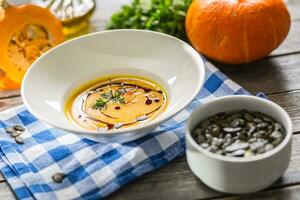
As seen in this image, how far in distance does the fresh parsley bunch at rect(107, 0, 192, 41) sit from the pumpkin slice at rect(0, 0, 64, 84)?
0.14 meters

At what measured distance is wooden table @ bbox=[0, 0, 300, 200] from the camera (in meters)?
0.85

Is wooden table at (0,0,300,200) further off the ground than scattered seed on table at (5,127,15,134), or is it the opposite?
scattered seed on table at (5,127,15,134)

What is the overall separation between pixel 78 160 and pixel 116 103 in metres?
0.12

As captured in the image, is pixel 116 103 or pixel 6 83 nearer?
pixel 116 103

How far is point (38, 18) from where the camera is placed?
3.75 ft

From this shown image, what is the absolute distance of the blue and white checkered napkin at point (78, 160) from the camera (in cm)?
86

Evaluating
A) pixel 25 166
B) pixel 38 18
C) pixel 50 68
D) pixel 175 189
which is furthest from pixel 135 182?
pixel 38 18

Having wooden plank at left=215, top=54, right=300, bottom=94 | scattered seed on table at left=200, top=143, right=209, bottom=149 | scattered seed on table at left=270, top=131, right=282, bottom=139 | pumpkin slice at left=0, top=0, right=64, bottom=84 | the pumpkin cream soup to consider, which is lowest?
wooden plank at left=215, top=54, right=300, bottom=94

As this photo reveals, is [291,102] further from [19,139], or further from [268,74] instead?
[19,139]

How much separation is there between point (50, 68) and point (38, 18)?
0.53ft

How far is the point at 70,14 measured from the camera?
4.18 ft

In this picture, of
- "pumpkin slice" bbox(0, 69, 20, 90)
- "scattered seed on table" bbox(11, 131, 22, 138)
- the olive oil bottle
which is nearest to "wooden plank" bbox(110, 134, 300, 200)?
"scattered seed on table" bbox(11, 131, 22, 138)

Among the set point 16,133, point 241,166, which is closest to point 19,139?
point 16,133

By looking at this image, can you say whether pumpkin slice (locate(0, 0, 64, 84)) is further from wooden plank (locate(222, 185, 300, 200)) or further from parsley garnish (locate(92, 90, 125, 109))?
wooden plank (locate(222, 185, 300, 200))
